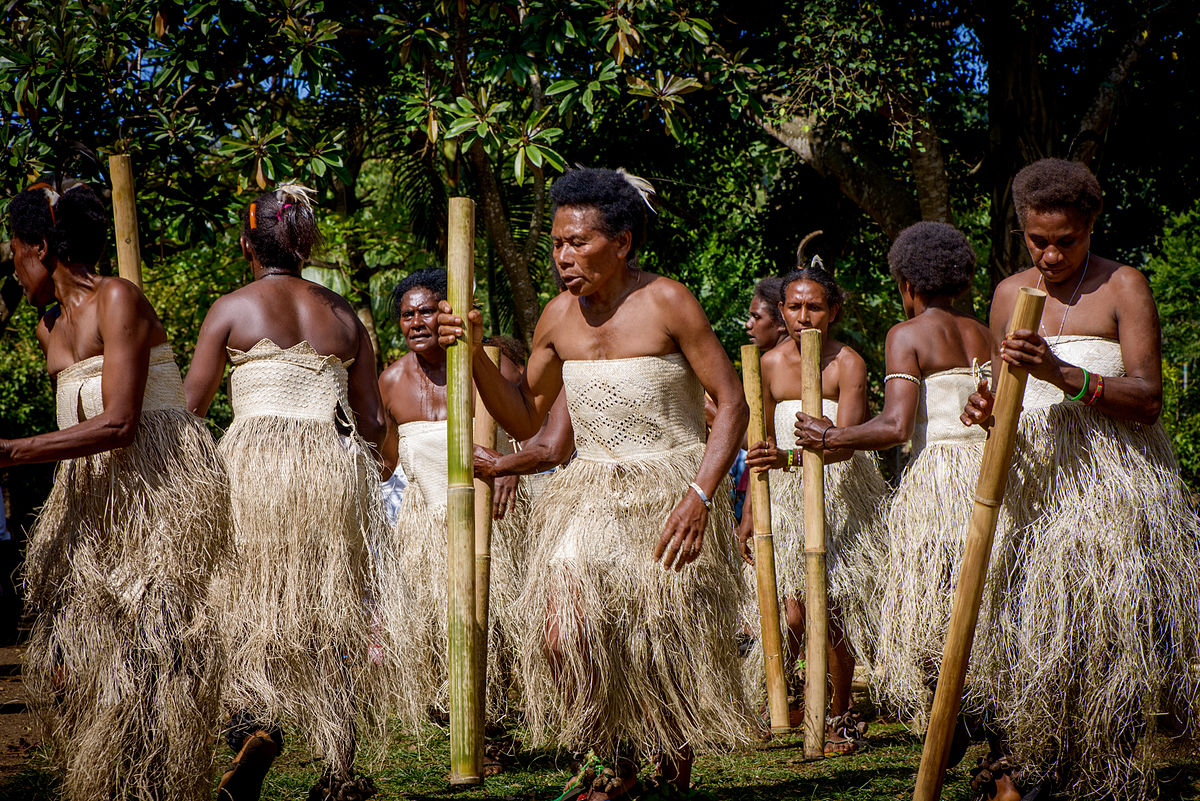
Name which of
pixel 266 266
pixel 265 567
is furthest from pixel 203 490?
pixel 266 266

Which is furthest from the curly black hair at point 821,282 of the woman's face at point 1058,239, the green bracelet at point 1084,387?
the green bracelet at point 1084,387

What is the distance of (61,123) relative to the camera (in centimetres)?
609

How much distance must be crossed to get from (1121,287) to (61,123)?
17.3 ft

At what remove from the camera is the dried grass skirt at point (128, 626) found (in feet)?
11.8

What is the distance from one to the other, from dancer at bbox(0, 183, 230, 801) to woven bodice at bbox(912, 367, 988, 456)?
282 centimetres

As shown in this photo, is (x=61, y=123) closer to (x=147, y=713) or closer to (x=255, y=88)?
(x=255, y=88)

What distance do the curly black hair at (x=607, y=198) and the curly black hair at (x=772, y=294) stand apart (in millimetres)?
2791

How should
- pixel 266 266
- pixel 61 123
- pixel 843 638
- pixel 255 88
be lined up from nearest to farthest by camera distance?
pixel 266 266 < pixel 843 638 < pixel 61 123 < pixel 255 88

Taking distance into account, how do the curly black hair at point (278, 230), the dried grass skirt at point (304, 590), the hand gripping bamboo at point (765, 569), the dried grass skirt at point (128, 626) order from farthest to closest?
the hand gripping bamboo at point (765, 569)
the curly black hair at point (278, 230)
the dried grass skirt at point (304, 590)
the dried grass skirt at point (128, 626)

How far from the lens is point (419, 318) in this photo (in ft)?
20.2

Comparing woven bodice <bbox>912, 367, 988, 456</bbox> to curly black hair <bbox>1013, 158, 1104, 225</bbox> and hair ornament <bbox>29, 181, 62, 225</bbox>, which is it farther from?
hair ornament <bbox>29, 181, 62, 225</bbox>

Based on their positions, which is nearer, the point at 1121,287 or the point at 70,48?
the point at 1121,287

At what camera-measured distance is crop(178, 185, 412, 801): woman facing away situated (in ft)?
13.4

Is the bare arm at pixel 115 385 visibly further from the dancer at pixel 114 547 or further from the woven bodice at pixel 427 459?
the woven bodice at pixel 427 459
